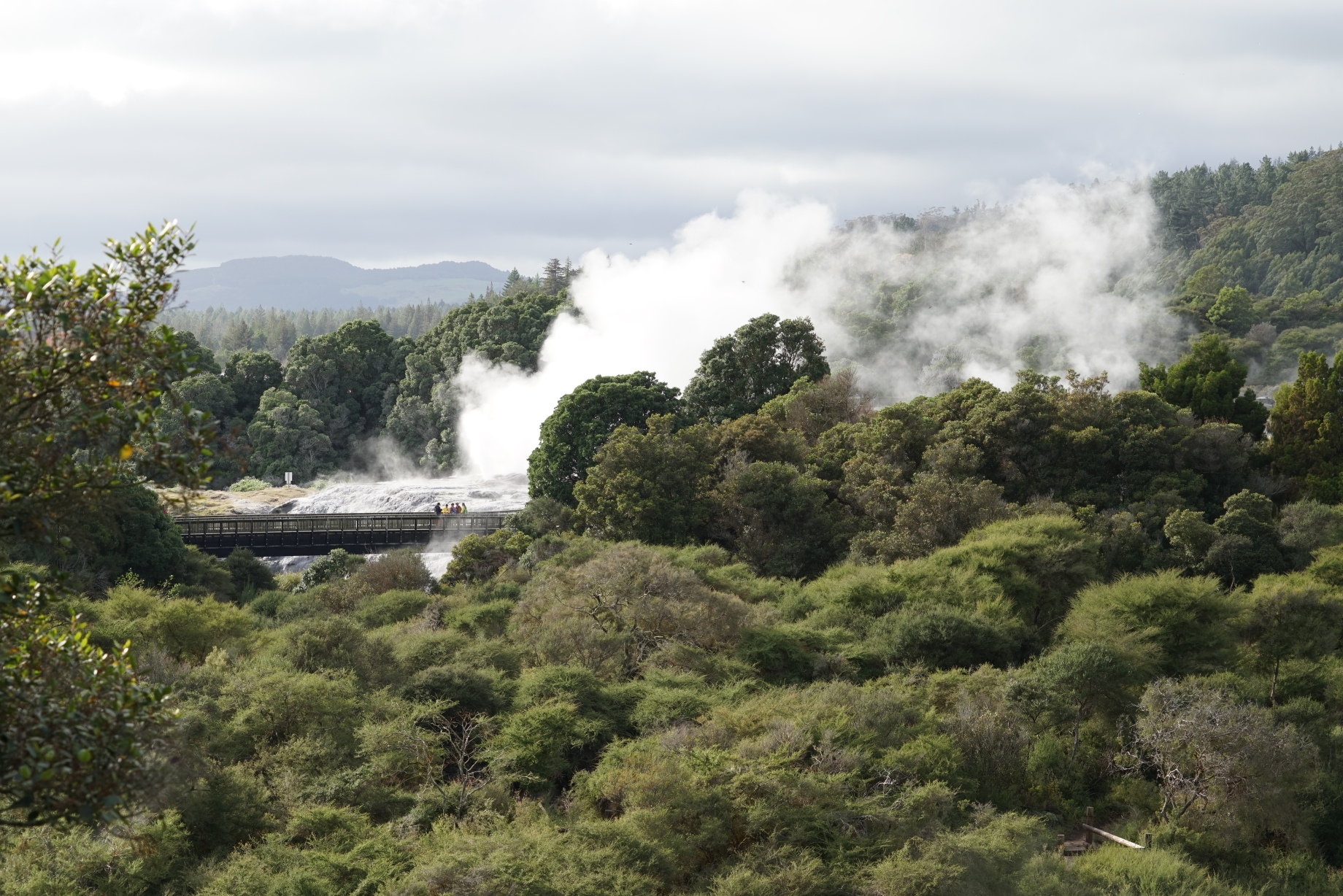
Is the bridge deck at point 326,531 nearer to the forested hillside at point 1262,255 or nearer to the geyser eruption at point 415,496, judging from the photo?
the geyser eruption at point 415,496

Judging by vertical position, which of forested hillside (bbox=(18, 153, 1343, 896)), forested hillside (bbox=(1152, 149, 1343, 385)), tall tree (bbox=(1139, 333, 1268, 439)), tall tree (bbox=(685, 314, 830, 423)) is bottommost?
forested hillside (bbox=(18, 153, 1343, 896))

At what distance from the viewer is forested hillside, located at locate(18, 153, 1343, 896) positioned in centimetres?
772

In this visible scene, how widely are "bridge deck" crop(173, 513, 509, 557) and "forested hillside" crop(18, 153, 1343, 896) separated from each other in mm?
1702

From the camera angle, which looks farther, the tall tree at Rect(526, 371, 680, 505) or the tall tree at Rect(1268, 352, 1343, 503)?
the tall tree at Rect(526, 371, 680, 505)

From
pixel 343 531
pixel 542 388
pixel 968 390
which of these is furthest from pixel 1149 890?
pixel 542 388

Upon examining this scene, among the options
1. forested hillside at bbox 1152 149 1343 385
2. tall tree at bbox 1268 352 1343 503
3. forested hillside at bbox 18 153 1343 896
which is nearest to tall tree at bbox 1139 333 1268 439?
forested hillside at bbox 18 153 1343 896

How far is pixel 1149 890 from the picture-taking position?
1830 cm

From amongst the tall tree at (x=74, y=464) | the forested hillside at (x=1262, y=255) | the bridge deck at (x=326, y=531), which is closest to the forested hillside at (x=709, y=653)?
the tall tree at (x=74, y=464)

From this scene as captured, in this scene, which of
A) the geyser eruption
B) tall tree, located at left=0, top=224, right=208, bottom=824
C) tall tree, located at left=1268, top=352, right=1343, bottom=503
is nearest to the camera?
tall tree, located at left=0, top=224, right=208, bottom=824

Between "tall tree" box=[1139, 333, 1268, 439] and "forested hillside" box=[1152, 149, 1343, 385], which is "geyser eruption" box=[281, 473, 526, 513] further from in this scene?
"forested hillside" box=[1152, 149, 1343, 385]

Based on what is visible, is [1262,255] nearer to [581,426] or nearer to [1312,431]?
[1312,431]

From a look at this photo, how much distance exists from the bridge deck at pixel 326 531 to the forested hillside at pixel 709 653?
1.70 metres

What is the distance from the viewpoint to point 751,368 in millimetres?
47562

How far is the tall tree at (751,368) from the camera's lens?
4703 centimetres
